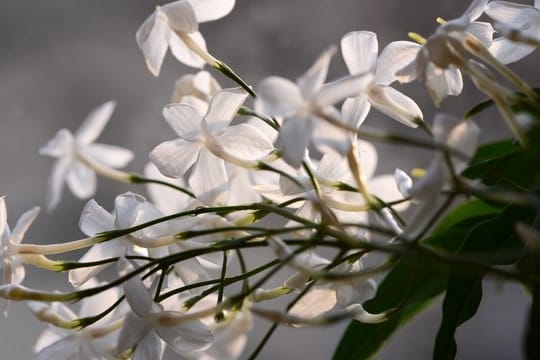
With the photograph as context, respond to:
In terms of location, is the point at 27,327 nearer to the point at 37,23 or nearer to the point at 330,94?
the point at 37,23

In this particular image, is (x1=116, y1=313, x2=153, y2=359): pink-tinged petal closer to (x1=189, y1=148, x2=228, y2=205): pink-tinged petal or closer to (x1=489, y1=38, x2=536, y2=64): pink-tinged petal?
(x1=189, y1=148, x2=228, y2=205): pink-tinged petal

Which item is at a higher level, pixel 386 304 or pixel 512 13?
pixel 512 13

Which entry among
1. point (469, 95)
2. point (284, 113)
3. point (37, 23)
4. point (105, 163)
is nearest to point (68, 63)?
point (37, 23)

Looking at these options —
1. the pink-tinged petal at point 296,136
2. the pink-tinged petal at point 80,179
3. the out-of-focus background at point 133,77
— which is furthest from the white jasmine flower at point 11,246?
the out-of-focus background at point 133,77

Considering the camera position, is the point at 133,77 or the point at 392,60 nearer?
the point at 392,60

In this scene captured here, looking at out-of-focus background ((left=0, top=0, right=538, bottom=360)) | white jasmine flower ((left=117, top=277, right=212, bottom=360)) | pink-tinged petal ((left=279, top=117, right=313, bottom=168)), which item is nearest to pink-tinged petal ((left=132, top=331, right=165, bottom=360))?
white jasmine flower ((left=117, top=277, right=212, bottom=360))

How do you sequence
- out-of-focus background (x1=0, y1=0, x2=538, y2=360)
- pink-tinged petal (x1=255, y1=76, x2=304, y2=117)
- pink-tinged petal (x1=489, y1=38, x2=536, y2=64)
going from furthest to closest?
out-of-focus background (x1=0, y1=0, x2=538, y2=360) → pink-tinged petal (x1=489, y1=38, x2=536, y2=64) → pink-tinged petal (x1=255, y1=76, x2=304, y2=117)

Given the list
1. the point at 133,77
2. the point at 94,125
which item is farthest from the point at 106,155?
the point at 133,77

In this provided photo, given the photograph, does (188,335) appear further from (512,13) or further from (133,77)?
(133,77)
